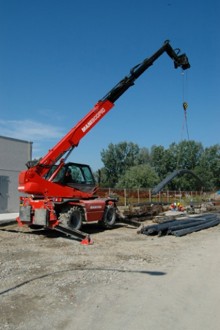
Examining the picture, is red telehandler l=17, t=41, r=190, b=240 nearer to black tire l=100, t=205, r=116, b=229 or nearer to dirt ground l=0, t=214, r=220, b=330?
black tire l=100, t=205, r=116, b=229

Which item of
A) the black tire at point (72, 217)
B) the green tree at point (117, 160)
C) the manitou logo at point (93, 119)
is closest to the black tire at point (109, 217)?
the black tire at point (72, 217)

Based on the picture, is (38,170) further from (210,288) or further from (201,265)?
(210,288)

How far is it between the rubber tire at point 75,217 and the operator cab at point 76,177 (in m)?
1.19

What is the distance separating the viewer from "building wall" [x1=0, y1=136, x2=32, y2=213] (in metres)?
24.7

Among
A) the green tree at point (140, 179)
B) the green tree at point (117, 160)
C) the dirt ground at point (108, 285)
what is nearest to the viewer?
the dirt ground at point (108, 285)

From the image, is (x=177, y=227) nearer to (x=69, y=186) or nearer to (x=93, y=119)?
(x=69, y=186)

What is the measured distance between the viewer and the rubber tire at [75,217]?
46.4ft

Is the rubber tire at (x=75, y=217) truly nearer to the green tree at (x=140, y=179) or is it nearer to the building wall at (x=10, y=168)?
the building wall at (x=10, y=168)

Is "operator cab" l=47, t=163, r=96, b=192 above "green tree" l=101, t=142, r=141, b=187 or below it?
below

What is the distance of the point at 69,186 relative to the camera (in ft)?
49.4

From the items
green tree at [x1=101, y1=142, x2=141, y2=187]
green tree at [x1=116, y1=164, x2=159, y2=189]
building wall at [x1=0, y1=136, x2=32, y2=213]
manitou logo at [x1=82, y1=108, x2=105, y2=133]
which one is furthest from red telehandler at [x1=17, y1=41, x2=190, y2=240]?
green tree at [x1=101, y1=142, x2=141, y2=187]

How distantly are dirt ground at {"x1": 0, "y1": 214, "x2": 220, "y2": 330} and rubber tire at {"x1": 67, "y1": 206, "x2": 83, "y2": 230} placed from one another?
64.1 inches

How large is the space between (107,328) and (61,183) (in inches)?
396

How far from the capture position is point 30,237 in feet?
44.4
